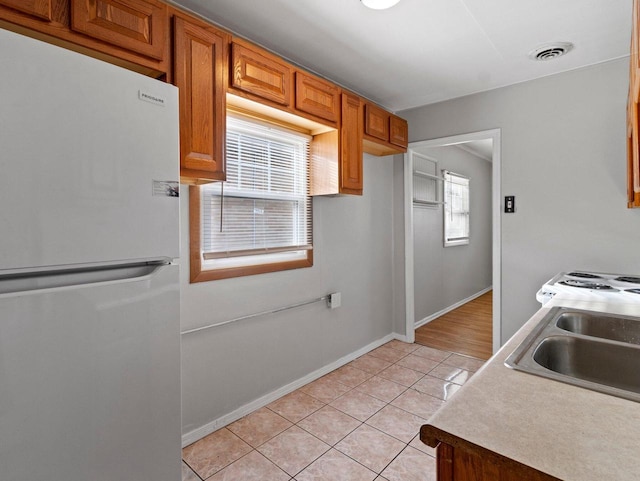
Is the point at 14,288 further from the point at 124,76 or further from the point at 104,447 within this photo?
the point at 124,76

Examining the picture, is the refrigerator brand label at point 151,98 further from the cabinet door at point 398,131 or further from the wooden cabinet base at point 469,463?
the cabinet door at point 398,131

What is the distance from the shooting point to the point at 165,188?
1200 millimetres

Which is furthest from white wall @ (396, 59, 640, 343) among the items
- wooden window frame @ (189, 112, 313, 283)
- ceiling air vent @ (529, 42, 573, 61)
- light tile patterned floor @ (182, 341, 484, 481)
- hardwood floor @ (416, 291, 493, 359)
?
wooden window frame @ (189, 112, 313, 283)

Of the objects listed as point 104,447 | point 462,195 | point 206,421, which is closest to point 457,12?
point 104,447

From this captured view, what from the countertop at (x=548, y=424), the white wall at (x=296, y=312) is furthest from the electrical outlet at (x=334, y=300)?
the countertop at (x=548, y=424)

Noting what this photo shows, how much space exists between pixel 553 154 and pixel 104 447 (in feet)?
10.9

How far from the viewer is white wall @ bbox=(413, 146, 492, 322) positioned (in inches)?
165

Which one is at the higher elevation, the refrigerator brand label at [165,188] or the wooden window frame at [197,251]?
the refrigerator brand label at [165,188]

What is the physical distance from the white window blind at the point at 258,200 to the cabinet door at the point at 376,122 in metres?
0.57

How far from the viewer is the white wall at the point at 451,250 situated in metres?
4.18

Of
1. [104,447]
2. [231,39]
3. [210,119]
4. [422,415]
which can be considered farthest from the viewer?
[422,415]

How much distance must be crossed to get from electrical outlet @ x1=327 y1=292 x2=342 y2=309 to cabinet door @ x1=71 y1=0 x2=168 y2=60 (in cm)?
206

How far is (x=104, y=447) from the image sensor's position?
103 cm

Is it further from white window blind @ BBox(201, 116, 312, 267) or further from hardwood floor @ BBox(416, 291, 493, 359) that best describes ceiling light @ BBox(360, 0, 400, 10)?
hardwood floor @ BBox(416, 291, 493, 359)
